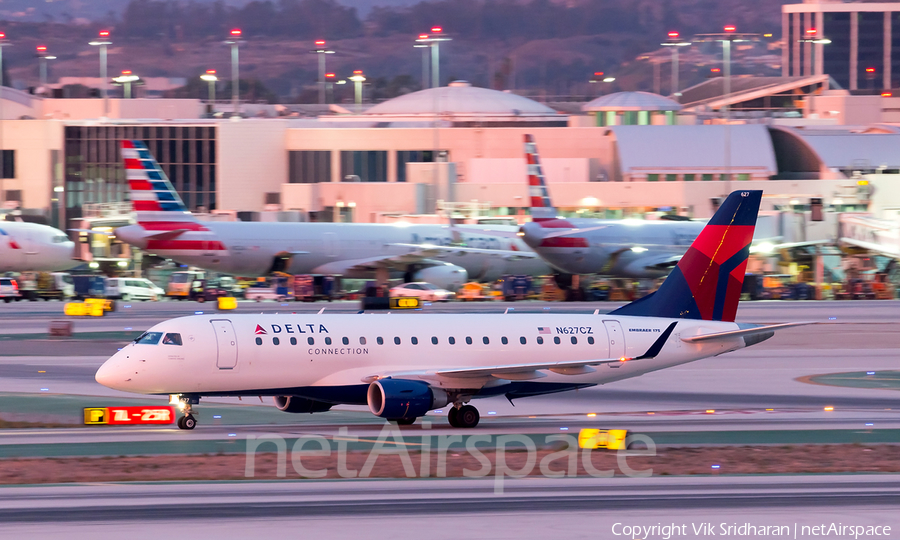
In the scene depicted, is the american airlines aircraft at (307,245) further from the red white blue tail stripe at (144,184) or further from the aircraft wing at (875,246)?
the aircraft wing at (875,246)

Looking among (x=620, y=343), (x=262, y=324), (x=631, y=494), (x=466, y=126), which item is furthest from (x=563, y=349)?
(x=466, y=126)

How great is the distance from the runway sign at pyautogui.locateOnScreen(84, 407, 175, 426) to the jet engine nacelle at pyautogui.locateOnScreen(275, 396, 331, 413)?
2929 mm

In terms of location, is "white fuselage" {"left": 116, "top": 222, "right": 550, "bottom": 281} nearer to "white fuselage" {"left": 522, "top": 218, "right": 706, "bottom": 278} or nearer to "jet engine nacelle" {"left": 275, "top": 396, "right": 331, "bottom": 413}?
"white fuselage" {"left": 522, "top": 218, "right": 706, "bottom": 278}

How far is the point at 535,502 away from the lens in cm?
2006

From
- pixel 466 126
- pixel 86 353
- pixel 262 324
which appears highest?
pixel 466 126

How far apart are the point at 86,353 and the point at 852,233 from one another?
61700 mm

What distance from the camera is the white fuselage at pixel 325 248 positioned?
240 ft

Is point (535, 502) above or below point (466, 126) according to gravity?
below

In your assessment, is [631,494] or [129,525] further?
[631,494]

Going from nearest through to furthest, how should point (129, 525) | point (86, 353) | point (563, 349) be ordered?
point (129, 525), point (563, 349), point (86, 353)

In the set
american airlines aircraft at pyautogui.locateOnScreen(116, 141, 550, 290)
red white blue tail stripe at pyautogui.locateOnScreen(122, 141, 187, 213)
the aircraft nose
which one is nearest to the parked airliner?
american airlines aircraft at pyautogui.locateOnScreen(116, 141, 550, 290)

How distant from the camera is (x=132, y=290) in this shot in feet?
256

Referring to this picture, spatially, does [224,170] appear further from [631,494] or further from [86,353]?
[631,494]

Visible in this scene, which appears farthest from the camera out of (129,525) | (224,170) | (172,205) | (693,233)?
(224,170)
